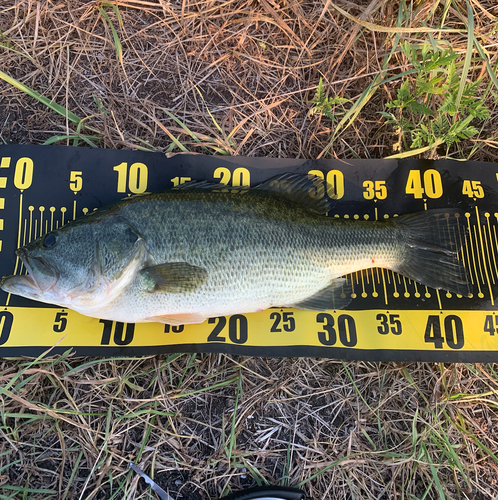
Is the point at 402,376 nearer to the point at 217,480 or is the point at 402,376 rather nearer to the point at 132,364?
the point at 217,480

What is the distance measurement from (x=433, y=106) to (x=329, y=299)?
1915mm

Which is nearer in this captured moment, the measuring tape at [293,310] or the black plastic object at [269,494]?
the black plastic object at [269,494]

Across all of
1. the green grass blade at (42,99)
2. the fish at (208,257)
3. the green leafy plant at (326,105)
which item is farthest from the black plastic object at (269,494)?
the green grass blade at (42,99)

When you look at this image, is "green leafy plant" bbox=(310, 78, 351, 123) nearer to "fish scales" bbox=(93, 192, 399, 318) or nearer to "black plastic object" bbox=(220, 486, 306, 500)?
"fish scales" bbox=(93, 192, 399, 318)

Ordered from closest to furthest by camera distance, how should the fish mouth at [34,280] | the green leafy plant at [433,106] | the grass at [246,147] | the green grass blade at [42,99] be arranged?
the fish mouth at [34,280] < the grass at [246,147] < the green leafy plant at [433,106] < the green grass blade at [42,99]

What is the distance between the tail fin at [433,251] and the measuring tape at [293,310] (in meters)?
0.11

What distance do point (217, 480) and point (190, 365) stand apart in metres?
0.77

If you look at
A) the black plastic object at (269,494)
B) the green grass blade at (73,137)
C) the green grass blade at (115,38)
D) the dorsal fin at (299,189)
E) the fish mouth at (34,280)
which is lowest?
the black plastic object at (269,494)

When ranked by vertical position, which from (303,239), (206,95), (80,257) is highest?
(206,95)

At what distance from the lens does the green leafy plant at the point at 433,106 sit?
2.36 metres

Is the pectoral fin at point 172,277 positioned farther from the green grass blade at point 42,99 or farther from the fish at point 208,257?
the green grass blade at point 42,99

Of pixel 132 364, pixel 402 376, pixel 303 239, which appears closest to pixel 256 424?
pixel 132 364

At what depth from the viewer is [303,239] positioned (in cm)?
229

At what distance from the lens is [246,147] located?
2.76 m
